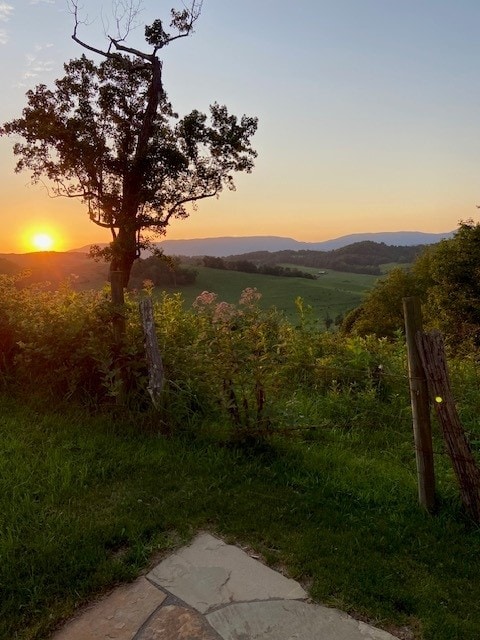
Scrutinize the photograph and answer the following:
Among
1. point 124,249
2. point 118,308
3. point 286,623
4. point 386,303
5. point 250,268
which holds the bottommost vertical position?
point 386,303

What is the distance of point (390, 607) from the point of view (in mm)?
3088

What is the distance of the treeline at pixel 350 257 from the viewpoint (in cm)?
11369

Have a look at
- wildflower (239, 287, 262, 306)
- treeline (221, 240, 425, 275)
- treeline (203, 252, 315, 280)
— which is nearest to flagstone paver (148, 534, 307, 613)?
wildflower (239, 287, 262, 306)

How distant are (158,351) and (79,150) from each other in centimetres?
2066

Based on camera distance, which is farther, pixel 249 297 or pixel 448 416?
pixel 249 297

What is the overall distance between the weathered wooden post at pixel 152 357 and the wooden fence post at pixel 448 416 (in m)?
2.97

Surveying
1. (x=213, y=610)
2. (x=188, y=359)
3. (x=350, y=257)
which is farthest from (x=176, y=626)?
(x=350, y=257)

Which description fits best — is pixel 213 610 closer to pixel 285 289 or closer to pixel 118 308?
pixel 118 308

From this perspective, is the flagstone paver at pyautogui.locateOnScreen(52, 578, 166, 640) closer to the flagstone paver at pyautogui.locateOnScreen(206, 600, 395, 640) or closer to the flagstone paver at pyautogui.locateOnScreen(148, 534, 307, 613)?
the flagstone paver at pyautogui.locateOnScreen(148, 534, 307, 613)

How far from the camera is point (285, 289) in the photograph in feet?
241

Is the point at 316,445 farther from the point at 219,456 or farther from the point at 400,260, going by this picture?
the point at 400,260

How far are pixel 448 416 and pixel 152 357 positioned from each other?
129 inches

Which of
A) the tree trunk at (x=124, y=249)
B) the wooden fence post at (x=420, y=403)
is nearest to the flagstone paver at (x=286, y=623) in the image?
the wooden fence post at (x=420, y=403)

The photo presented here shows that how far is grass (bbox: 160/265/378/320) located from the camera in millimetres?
62053
